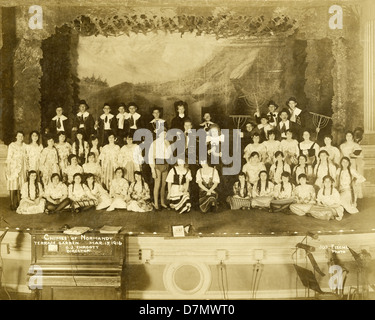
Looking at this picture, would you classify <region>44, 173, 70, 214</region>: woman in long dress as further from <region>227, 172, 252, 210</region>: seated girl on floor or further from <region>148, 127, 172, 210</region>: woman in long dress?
<region>227, 172, 252, 210</region>: seated girl on floor

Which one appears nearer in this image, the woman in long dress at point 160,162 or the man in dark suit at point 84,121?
the woman in long dress at point 160,162

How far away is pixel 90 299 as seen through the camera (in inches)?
271

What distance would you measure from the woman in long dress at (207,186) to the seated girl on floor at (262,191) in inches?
25.3

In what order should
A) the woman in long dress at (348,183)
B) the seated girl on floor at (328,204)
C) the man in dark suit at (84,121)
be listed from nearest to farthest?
the seated girl on floor at (328,204) < the woman in long dress at (348,183) < the man in dark suit at (84,121)

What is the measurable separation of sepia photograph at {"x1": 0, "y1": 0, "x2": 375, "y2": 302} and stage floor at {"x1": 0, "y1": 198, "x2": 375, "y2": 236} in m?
0.03

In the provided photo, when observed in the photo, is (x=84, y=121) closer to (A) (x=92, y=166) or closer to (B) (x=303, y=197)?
(A) (x=92, y=166)

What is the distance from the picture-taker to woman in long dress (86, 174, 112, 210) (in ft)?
24.6

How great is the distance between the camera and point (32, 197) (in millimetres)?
7539

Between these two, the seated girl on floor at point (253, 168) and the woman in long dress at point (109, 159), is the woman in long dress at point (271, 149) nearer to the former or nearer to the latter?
the seated girl on floor at point (253, 168)

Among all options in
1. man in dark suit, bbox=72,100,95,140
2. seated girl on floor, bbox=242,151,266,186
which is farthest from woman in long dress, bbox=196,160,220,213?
man in dark suit, bbox=72,100,95,140

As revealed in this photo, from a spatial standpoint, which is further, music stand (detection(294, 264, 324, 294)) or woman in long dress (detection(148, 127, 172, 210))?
woman in long dress (detection(148, 127, 172, 210))

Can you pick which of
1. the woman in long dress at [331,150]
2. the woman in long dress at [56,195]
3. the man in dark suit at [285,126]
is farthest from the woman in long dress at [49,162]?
the woman in long dress at [331,150]

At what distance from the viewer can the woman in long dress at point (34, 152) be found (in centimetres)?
764
